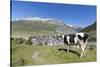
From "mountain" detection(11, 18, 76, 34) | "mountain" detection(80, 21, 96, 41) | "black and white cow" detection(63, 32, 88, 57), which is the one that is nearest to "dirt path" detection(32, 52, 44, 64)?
"mountain" detection(11, 18, 76, 34)

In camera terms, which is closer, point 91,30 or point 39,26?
point 39,26

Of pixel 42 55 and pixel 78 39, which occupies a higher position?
pixel 78 39

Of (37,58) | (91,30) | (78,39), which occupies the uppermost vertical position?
(91,30)

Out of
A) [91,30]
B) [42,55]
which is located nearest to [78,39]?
[91,30]

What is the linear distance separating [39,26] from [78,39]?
544 millimetres

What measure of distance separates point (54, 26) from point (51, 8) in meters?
0.23

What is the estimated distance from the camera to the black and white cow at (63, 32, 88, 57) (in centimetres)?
242

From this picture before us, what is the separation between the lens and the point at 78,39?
2.48 m

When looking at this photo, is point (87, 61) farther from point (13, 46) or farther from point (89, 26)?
point (13, 46)

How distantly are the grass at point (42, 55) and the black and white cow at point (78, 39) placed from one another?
0.23 ft

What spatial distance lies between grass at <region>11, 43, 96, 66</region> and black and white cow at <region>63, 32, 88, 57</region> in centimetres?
7

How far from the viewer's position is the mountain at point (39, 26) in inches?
88.6

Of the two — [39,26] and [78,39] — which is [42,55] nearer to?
[39,26]
